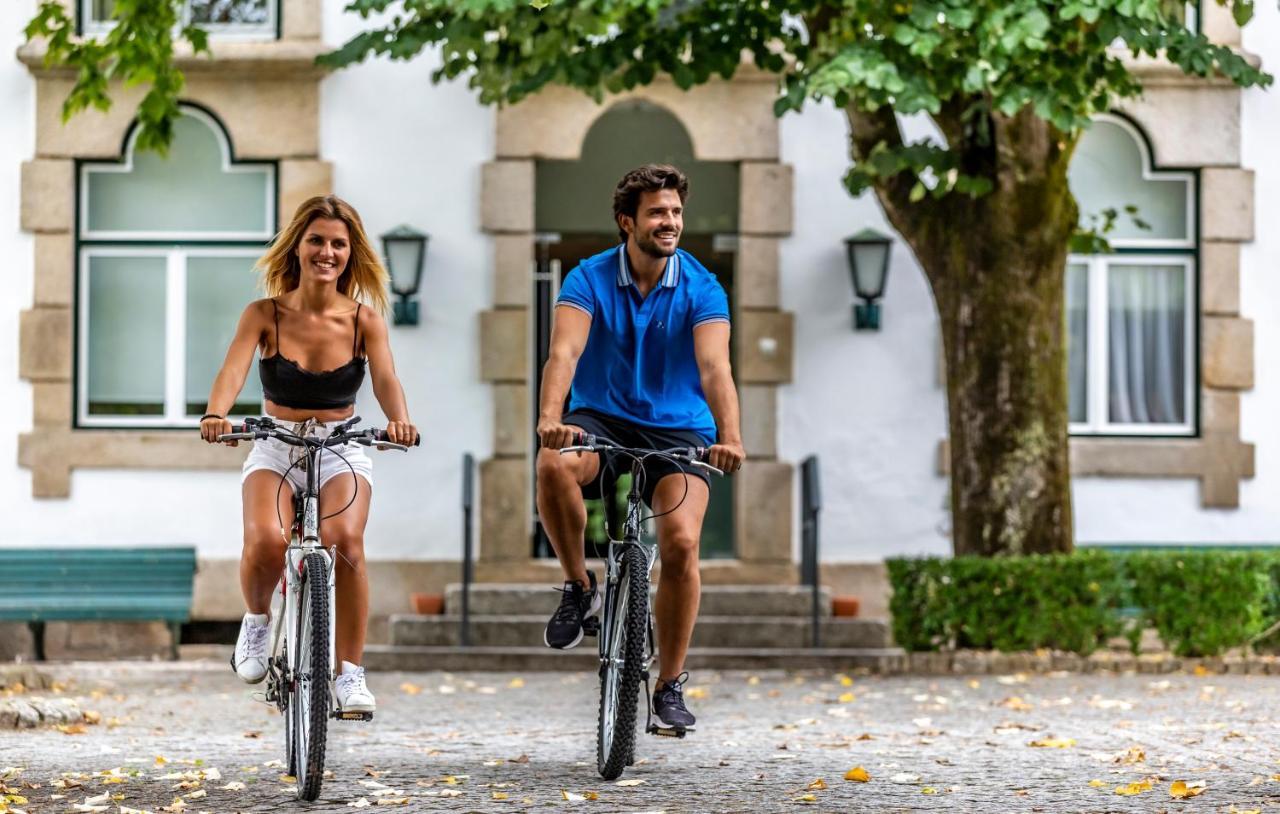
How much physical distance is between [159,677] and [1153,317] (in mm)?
7194

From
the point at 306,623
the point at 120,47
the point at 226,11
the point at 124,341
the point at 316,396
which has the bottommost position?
the point at 306,623

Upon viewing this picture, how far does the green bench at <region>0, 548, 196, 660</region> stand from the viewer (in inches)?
523

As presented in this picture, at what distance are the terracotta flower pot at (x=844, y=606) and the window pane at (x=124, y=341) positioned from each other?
15.7ft

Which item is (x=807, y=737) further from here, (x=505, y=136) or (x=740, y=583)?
(x=505, y=136)

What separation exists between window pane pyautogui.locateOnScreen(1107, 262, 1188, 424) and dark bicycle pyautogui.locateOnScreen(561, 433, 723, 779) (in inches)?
333

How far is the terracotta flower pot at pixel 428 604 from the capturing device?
43.8 ft

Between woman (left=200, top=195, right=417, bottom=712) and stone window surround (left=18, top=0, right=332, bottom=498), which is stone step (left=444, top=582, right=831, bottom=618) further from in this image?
Answer: woman (left=200, top=195, right=417, bottom=712)

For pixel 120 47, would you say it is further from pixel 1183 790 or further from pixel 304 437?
pixel 1183 790

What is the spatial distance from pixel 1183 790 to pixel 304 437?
9.51ft

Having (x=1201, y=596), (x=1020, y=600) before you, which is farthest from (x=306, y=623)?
(x=1201, y=596)

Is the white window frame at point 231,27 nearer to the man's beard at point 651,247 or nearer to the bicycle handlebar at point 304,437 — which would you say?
the man's beard at point 651,247

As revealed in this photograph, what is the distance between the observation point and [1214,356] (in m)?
14.2

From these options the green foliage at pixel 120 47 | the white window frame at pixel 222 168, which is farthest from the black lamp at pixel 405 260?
the green foliage at pixel 120 47

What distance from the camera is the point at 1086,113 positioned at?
11289mm
